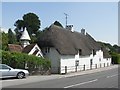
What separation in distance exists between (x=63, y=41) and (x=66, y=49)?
195 cm

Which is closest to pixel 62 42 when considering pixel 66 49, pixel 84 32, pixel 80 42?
pixel 66 49

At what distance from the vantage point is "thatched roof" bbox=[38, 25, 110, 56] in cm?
4309

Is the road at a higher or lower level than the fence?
lower

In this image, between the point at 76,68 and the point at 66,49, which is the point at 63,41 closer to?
the point at 66,49

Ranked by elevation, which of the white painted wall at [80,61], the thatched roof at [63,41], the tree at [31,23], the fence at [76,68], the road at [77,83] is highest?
the tree at [31,23]

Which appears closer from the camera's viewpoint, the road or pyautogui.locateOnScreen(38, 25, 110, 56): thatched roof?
the road

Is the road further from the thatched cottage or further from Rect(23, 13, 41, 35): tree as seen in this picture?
Rect(23, 13, 41, 35): tree

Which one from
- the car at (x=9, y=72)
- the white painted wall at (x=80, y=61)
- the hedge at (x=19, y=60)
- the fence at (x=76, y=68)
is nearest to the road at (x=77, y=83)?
the car at (x=9, y=72)

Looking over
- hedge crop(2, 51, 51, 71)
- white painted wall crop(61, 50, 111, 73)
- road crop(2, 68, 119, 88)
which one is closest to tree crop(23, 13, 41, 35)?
white painted wall crop(61, 50, 111, 73)

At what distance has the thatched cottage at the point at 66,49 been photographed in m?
42.5

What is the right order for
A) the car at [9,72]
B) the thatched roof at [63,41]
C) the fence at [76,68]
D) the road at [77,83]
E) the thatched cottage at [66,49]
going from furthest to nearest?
the thatched roof at [63,41] → the thatched cottage at [66,49] → the fence at [76,68] → the car at [9,72] → the road at [77,83]

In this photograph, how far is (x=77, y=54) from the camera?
154ft

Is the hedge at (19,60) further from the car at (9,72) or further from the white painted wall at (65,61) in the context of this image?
the white painted wall at (65,61)

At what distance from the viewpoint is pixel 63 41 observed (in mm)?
45312
